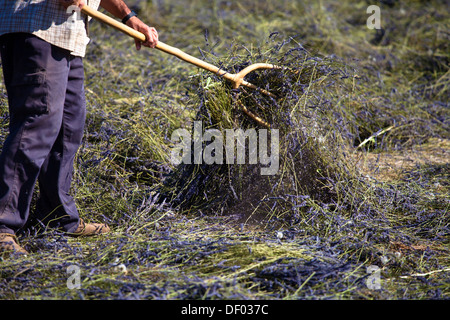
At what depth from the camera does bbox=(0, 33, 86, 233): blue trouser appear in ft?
6.81

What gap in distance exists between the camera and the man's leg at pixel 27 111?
6.80 ft

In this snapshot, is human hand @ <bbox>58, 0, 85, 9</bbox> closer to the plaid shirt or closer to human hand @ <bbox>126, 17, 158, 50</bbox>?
the plaid shirt

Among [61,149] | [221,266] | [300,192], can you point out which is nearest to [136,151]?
[61,149]

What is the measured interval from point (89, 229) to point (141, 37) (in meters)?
0.92

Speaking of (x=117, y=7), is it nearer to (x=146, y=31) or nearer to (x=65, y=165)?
(x=146, y=31)

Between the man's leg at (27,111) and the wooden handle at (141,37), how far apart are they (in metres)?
0.20

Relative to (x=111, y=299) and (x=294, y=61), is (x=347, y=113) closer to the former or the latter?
(x=294, y=61)

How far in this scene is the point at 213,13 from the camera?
5625mm

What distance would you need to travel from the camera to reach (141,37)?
7.75 ft

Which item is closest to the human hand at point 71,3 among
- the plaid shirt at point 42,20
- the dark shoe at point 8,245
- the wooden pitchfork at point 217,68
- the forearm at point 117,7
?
the plaid shirt at point 42,20

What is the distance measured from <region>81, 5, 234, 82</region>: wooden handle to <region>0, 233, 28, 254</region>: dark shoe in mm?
981

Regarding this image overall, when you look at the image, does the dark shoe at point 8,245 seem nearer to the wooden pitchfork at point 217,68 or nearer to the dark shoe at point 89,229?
the dark shoe at point 89,229

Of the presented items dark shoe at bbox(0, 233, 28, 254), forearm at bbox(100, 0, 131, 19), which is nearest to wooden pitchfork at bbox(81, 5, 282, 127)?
forearm at bbox(100, 0, 131, 19)

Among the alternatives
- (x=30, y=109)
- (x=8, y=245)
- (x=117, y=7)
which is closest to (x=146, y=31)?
(x=117, y=7)
